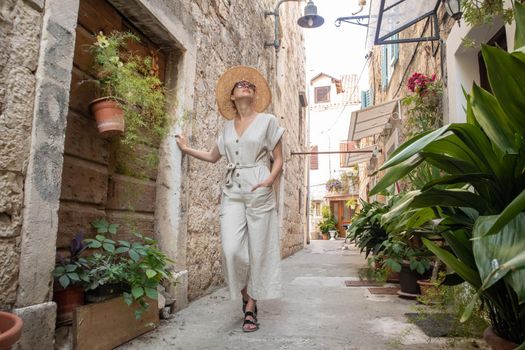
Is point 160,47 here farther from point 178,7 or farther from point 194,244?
point 194,244

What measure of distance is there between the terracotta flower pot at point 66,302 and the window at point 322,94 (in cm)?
2685

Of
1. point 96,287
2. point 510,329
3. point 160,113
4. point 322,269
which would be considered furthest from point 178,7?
point 322,269

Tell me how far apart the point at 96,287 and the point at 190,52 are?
79.6 inches

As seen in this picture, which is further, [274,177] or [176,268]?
[176,268]

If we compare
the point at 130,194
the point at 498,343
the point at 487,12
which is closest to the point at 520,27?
the point at 487,12

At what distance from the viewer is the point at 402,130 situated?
20.7 feet

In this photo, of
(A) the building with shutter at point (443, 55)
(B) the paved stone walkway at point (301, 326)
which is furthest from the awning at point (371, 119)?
(B) the paved stone walkway at point (301, 326)

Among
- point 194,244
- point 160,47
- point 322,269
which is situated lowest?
point 322,269

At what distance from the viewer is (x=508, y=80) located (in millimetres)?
1239

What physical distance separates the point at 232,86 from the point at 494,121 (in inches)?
76.2

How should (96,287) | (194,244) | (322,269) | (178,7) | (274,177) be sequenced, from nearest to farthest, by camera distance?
(96,287)
(274,177)
(178,7)
(194,244)
(322,269)

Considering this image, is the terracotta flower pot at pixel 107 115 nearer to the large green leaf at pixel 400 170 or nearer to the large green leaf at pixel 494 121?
the large green leaf at pixel 400 170

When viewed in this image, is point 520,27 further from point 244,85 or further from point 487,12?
point 244,85

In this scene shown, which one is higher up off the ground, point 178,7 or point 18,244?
point 178,7
